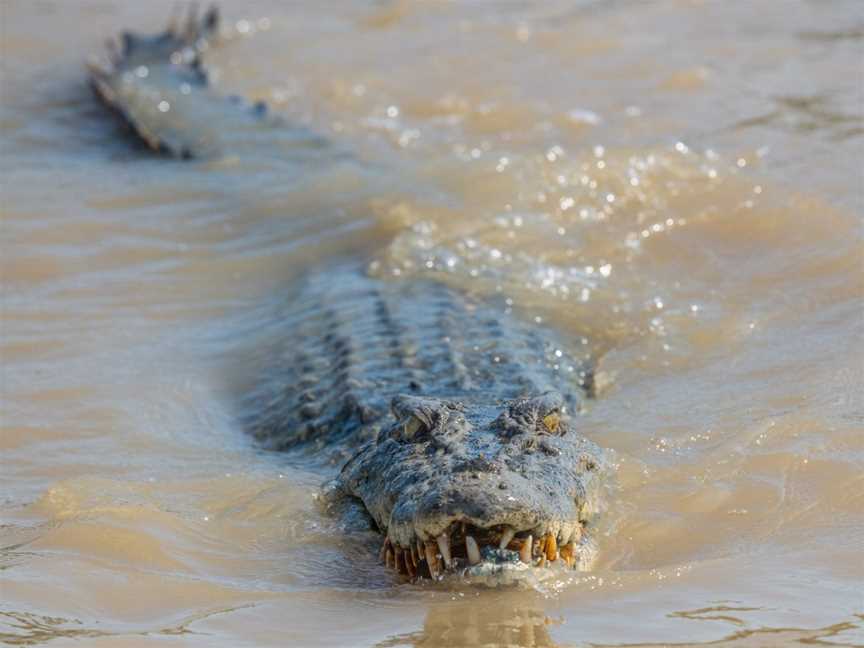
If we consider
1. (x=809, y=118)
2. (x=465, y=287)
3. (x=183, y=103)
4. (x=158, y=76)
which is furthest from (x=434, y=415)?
(x=158, y=76)

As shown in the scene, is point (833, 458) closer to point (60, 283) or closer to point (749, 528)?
point (749, 528)

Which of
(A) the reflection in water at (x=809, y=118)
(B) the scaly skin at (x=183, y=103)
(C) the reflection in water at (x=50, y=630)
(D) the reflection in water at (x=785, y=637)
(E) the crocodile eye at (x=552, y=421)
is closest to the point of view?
(D) the reflection in water at (x=785, y=637)

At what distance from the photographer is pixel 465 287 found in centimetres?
593

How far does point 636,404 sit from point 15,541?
2.29 metres

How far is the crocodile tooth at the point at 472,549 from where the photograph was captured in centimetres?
331

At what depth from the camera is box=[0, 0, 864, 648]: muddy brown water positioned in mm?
3340

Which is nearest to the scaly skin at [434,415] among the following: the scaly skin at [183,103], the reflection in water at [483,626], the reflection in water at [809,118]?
the reflection in water at [483,626]

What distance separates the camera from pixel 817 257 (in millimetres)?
5902

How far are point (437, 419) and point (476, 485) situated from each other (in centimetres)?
50

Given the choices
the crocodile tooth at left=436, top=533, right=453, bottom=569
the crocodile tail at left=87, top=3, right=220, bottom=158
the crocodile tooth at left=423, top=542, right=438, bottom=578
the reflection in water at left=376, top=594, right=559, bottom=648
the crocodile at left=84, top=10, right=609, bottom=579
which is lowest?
the reflection in water at left=376, top=594, right=559, bottom=648

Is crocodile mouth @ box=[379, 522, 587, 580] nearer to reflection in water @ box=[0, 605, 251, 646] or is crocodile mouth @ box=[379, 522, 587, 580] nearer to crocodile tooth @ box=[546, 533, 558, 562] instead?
crocodile tooth @ box=[546, 533, 558, 562]

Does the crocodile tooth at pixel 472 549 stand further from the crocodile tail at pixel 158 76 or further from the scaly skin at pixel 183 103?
the crocodile tail at pixel 158 76

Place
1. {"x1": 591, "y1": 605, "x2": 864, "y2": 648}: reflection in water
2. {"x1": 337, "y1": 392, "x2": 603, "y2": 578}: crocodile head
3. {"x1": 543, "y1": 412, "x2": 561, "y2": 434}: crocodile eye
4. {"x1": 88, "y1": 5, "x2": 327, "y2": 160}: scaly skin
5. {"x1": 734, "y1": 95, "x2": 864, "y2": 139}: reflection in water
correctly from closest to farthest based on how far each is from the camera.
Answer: {"x1": 591, "y1": 605, "x2": 864, "y2": 648}: reflection in water
{"x1": 337, "y1": 392, "x2": 603, "y2": 578}: crocodile head
{"x1": 543, "y1": 412, "x2": 561, "y2": 434}: crocodile eye
{"x1": 734, "y1": 95, "x2": 864, "y2": 139}: reflection in water
{"x1": 88, "y1": 5, "x2": 327, "y2": 160}: scaly skin

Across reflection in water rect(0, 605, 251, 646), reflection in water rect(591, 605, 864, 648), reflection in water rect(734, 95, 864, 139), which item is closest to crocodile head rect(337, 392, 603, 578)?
reflection in water rect(591, 605, 864, 648)
